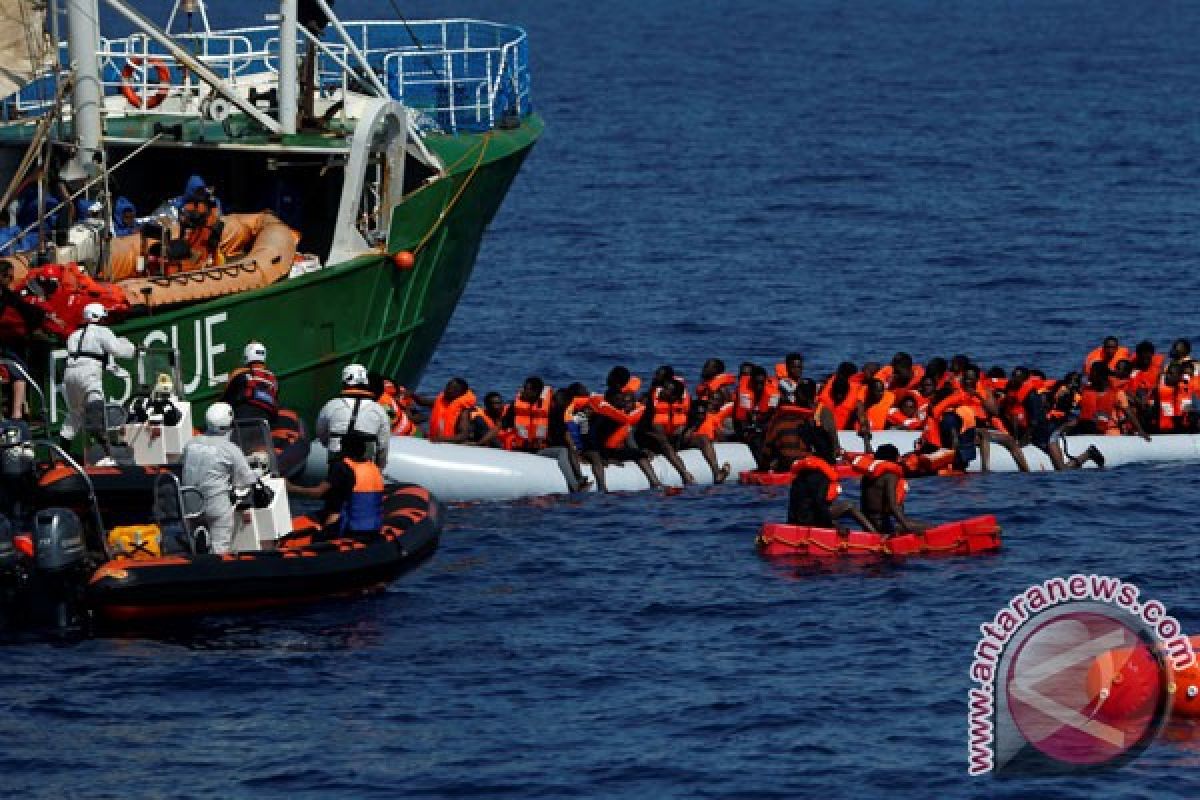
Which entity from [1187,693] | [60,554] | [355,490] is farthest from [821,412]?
[60,554]

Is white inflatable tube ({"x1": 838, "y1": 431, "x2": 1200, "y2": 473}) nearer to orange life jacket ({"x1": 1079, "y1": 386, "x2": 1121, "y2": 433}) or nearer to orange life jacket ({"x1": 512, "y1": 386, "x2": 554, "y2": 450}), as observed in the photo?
orange life jacket ({"x1": 1079, "y1": 386, "x2": 1121, "y2": 433})

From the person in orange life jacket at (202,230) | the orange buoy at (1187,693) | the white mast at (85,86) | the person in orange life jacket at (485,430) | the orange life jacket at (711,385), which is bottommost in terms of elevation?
the orange buoy at (1187,693)

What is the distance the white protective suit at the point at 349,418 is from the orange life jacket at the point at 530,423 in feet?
18.0

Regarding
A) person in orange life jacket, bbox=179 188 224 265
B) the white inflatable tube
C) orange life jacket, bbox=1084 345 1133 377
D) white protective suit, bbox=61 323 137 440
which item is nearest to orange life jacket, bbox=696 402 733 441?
the white inflatable tube

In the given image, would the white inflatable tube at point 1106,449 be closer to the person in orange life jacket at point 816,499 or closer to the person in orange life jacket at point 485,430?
the person in orange life jacket at point 485,430

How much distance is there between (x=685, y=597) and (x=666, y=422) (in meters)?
6.30

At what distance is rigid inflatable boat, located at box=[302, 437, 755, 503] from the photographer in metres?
34.2

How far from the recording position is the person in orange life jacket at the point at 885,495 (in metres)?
31.4

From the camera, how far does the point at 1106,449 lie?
37.4m

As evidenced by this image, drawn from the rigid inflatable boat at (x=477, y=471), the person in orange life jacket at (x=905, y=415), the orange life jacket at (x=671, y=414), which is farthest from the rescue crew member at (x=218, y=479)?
the person in orange life jacket at (x=905, y=415)

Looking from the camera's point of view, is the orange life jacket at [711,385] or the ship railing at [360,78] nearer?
the orange life jacket at [711,385]

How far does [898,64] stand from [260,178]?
81.6 m

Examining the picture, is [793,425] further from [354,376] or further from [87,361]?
[87,361]

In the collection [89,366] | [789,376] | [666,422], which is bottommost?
[666,422]
